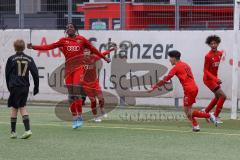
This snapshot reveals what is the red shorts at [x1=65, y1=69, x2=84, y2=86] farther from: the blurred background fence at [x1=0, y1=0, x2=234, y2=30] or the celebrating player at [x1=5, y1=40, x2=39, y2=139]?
the blurred background fence at [x1=0, y1=0, x2=234, y2=30]

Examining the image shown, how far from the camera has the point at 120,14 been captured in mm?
24906

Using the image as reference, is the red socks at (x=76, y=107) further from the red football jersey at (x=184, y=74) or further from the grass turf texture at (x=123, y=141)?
the red football jersey at (x=184, y=74)

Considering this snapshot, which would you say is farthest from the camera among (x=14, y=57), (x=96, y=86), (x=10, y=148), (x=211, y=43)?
(x=96, y=86)

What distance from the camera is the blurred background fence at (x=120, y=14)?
23.9 metres

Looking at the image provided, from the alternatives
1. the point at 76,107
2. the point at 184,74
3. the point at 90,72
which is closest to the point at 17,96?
the point at 76,107

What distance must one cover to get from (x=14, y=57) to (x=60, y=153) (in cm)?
275

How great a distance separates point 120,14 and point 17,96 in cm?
1097

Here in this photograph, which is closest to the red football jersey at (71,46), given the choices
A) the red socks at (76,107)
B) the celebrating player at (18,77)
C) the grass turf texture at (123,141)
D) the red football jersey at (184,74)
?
the red socks at (76,107)

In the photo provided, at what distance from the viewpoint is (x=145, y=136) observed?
14734 mm

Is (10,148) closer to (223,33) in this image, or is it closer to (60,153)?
(60,153)

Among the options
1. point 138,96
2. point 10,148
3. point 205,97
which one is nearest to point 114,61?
point 138,96

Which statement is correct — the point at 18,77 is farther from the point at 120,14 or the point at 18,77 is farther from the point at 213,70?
the point at 120,14

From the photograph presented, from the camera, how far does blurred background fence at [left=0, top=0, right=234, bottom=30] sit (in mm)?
23906

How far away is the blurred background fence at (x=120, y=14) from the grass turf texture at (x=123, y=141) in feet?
21.3
